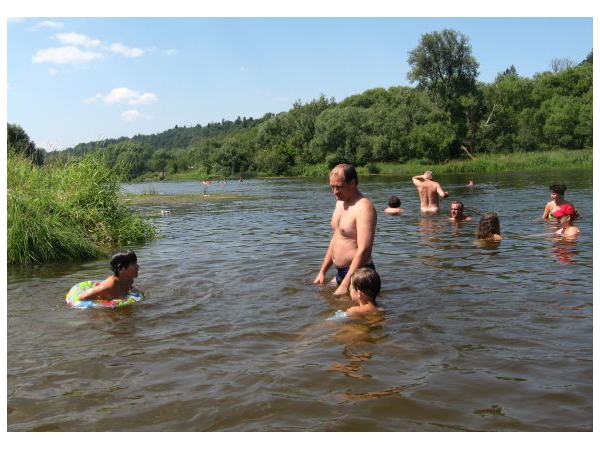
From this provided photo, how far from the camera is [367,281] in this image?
6438 millimetres

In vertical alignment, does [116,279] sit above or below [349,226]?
below

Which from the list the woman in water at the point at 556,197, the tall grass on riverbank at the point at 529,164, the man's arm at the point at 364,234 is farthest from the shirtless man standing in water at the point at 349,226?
the tall grass on riverbank at the point at 529,164

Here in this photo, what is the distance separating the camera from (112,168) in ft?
44.0

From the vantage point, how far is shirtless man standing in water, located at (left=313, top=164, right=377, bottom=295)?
6.74 metres

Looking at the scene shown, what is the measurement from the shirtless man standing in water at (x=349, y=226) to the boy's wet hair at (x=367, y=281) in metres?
0.25

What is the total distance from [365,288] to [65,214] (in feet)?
25.7

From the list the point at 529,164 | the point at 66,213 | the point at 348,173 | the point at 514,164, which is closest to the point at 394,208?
the point at 66,213

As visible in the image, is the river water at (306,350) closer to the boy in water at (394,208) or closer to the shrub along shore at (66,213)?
the shrub along shore at (66,213)

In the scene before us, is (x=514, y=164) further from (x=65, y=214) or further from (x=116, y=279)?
(x=116, y=279)

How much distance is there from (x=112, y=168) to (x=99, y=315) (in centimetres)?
702

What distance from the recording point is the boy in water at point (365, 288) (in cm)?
645

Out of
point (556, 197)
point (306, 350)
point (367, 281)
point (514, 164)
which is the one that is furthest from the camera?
point (514, 164)

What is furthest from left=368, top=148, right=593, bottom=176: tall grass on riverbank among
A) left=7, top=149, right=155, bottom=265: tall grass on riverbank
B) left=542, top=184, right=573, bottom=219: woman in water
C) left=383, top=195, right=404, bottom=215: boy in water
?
left=7, top=149, right=155, bottom=265: tall grass on riverbank
